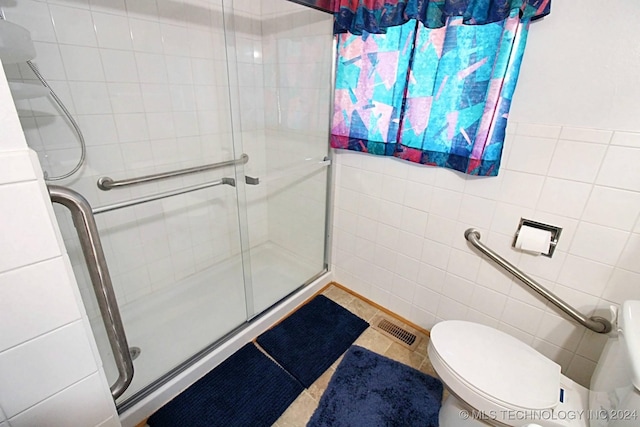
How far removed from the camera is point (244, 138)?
183 cm

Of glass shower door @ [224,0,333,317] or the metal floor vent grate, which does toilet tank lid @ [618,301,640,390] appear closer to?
the metal floor vent grate

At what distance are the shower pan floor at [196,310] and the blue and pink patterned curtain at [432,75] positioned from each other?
1.08m

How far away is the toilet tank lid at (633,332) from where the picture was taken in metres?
0.72

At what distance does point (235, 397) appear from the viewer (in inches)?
53.6

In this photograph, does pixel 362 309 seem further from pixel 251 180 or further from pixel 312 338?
pixel 251 180

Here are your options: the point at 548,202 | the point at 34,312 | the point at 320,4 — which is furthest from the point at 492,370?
the point at 320,4

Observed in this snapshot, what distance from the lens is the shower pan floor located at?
1.43 m

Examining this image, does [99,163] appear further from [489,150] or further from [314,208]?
[489,150]

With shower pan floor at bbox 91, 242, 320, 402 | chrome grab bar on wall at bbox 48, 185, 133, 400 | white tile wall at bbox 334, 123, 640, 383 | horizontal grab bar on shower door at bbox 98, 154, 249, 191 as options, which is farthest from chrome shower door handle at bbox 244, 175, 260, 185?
chrome grab bar on wall at bbox 48, 185, 133, 400

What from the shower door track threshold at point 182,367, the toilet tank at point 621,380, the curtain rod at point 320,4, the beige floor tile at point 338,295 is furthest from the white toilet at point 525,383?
the curtain rod at point 320,4

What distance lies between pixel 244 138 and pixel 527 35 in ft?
4.87

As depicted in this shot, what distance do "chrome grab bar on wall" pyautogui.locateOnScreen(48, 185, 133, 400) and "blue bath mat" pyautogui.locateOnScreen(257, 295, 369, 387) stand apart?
2.90 feet

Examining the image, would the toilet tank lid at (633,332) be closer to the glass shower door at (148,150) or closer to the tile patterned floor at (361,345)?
the tile patterned floor at (361,345)

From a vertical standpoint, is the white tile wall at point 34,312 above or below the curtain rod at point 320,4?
below
